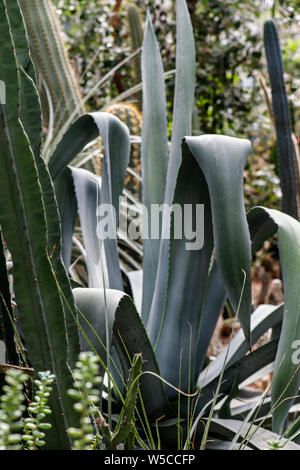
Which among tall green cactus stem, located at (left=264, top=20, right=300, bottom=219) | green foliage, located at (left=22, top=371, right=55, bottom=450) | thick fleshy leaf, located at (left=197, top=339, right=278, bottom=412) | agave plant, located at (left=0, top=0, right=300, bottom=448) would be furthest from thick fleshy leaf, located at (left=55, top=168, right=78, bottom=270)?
tall green cactus stem, located at (left=264, top=20, right=300, bottom=219)

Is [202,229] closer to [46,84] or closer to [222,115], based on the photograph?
[46,84]

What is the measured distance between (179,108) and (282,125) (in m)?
0.85

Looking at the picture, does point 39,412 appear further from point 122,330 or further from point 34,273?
point 122,330

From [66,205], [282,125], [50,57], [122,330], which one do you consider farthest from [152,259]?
[50,57]

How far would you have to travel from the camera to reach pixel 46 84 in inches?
71.6

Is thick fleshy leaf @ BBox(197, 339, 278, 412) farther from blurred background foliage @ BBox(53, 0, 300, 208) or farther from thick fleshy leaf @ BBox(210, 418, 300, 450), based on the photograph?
blurred background foliage @ BBox(53, 0, 300, 208)

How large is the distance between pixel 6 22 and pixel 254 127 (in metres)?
3.44

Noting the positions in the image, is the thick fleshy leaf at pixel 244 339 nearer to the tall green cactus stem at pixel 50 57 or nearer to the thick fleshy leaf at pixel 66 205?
the thick fleshy leaf at pixel 66 205

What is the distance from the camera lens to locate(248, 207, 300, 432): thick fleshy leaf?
63 centimetres

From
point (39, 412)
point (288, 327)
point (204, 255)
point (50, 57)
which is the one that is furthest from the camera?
point (50, 57)

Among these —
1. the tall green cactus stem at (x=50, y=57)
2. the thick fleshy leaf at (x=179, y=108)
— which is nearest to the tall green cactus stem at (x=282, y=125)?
the tall green cactus stem at (x=50, y=57)

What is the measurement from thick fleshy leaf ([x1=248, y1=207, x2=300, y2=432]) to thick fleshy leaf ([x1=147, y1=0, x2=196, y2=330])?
0.25 meters

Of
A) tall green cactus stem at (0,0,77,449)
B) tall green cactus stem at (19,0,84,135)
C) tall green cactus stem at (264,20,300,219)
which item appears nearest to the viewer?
tall green cactus stem at (0,0,77,449)

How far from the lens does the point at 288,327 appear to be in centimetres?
66
